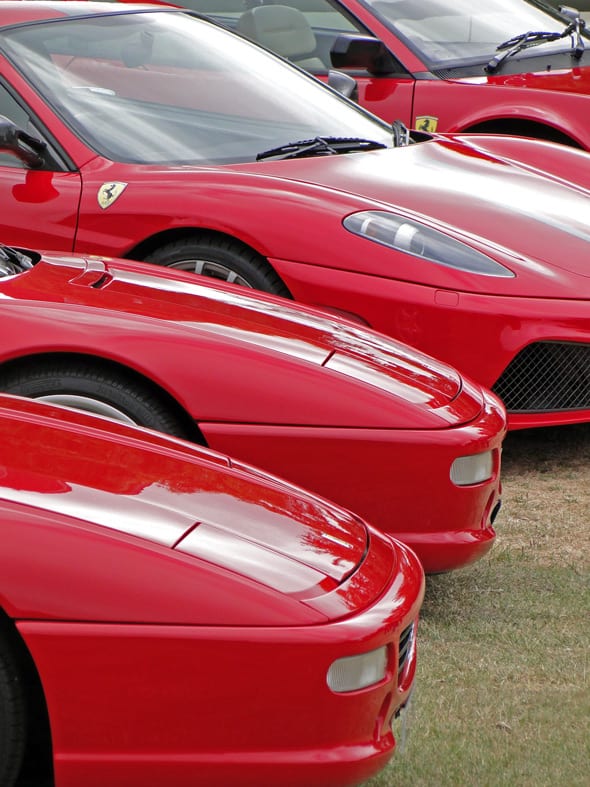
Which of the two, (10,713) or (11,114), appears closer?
(10,713)

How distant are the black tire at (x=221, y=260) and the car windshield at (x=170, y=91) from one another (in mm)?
496

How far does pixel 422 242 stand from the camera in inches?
A: 179

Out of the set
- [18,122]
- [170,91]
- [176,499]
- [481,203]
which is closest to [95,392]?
[176,499]

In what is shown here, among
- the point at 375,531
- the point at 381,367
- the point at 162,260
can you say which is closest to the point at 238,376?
the point at 381,367

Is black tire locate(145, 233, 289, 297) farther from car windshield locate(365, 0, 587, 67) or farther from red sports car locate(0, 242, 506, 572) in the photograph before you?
car windshield locate(365, 0, 587, 67)

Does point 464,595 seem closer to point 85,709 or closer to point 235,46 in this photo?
point 85,709

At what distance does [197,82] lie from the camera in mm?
5426

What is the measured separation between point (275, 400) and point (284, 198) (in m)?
1.56

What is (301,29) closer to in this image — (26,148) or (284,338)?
(26,148)

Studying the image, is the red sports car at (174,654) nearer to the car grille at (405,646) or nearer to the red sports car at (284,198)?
the car grille at (405,646)

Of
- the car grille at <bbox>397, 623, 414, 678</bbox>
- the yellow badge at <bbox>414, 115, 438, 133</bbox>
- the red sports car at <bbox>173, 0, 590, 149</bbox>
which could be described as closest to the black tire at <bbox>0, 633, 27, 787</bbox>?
the car grille at <bbox>397, 623, 414, 678</bbox>

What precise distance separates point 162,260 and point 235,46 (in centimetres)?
154

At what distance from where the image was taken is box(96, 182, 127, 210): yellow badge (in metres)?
4.78

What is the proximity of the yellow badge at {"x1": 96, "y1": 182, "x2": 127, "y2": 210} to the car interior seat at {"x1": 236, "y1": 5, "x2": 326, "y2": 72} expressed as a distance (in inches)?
109
